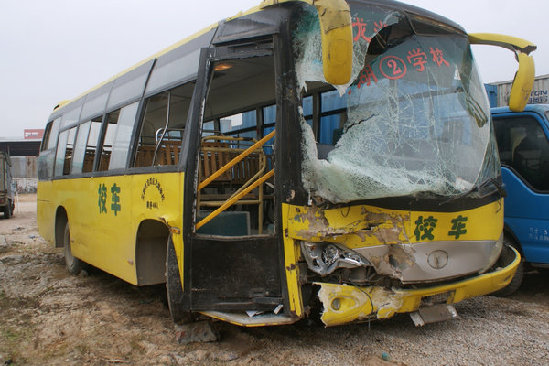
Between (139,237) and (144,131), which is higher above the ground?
(144,131)

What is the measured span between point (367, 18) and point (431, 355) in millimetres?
2791

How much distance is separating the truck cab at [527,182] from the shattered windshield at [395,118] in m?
1.86

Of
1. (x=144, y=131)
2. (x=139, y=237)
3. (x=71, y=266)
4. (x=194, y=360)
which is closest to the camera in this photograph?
(x=194, y=360)

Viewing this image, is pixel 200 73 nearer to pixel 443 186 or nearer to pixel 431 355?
pixel 443 186

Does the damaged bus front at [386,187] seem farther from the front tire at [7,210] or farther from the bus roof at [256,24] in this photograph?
the front tire at [7,210]

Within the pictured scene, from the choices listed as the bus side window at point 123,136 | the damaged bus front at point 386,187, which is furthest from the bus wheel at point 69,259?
the damaged bus front at point 386,187

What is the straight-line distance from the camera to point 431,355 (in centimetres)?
382

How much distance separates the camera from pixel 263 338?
425 centimetres

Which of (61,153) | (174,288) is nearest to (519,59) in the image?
(174,288)

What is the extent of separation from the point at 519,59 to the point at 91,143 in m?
5.39

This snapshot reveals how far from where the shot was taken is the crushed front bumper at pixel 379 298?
3551 mm

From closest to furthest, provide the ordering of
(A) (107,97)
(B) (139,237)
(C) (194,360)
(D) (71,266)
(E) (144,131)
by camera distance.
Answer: (C) (194,360) < (B) (139,237) < (E) (144,131) < (A) (107,97) < (D) (71,266)

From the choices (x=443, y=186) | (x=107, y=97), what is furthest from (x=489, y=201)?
(x=107, y=97)

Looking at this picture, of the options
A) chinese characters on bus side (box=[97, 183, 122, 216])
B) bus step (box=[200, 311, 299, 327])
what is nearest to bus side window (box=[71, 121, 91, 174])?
chinese characters on bus side (box=[97, 183, 122, 216])
